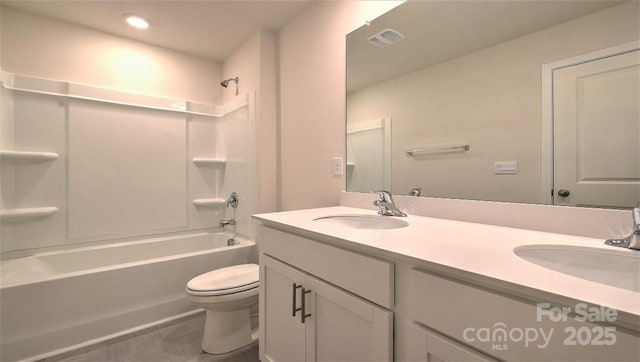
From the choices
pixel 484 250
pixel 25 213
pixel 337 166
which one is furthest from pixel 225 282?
pixel 25 213

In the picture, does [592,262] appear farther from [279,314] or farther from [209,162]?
[209,162]

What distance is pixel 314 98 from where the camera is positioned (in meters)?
1.93

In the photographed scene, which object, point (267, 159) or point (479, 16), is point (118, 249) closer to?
point (267, 159)

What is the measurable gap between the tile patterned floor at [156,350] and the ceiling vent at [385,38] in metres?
1.92

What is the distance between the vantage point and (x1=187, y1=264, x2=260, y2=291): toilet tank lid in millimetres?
1624

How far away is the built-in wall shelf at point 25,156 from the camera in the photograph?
6.30 feet

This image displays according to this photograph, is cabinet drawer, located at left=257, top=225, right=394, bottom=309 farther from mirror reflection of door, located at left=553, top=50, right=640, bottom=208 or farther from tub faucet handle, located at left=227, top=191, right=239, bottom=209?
tub faucet handle, located at left=227, top=191, right=239, bottom=209

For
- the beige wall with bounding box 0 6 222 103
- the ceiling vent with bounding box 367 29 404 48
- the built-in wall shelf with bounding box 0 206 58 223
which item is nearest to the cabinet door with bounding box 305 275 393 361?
the ceiling vent with bounding box 367 29 404 48

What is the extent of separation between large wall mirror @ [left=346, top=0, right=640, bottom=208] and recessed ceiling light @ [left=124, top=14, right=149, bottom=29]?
1.70 metres

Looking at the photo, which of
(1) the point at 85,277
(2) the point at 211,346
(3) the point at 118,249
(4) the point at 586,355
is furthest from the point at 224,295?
(4) the point at 586,355

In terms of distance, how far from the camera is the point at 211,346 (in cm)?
164

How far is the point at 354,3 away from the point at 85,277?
2.35 m

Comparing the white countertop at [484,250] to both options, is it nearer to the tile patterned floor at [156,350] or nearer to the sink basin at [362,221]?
the sink basin at [362,221]

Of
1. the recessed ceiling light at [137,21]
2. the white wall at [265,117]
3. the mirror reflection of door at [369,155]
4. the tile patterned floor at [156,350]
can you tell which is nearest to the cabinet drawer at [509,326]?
the mirror reflection of door at [369,155]
